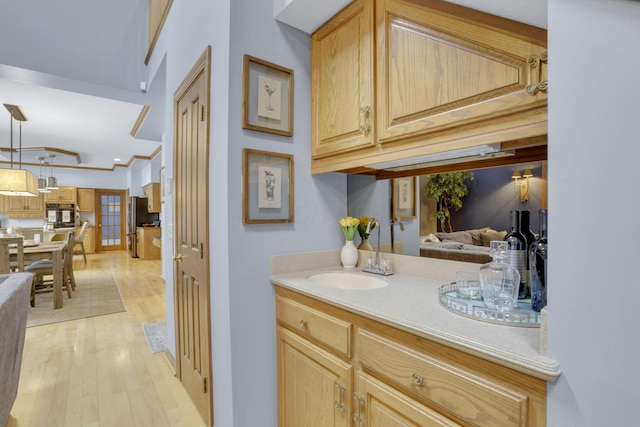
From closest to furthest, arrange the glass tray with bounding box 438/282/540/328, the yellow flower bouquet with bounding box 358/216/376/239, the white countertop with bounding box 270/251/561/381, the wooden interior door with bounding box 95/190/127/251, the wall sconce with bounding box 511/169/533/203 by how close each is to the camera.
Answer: the white countertop with bounding box 270/251/561/381 → the glass tray with bounding box 438/282/540/328 → the wall sconce with bounding box 511/169/533/203 → the yellow flower bouquet with bounding box 358/216/376/239 → the wooden interior door with bounding box 95/190/127/251

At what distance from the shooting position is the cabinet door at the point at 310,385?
1213mm

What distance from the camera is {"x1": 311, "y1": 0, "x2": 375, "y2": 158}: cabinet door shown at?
1414 millimetres

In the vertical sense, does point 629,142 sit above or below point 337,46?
below

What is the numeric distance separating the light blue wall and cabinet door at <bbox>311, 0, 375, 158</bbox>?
0.09 meters

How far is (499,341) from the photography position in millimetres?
780

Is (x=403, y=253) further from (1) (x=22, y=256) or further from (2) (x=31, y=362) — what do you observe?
(1) (x=22, y=256)

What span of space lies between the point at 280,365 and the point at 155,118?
152 inches

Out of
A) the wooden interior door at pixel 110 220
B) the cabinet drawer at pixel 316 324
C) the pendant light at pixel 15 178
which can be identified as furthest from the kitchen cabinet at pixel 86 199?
the cabinet drawer at pixel 316 324

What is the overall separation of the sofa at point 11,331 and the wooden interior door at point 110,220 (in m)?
9.11

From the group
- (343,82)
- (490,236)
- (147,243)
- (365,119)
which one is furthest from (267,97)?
(147,243)

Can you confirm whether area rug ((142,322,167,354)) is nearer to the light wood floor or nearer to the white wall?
the light wood floor

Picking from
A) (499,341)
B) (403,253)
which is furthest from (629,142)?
(403,253)

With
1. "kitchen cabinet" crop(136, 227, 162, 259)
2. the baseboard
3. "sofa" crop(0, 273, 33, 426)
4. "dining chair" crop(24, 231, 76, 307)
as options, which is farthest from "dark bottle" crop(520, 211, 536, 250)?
"kitchen cabinet" crop(136, 227, 162, 259)

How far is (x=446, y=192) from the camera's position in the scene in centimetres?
159
